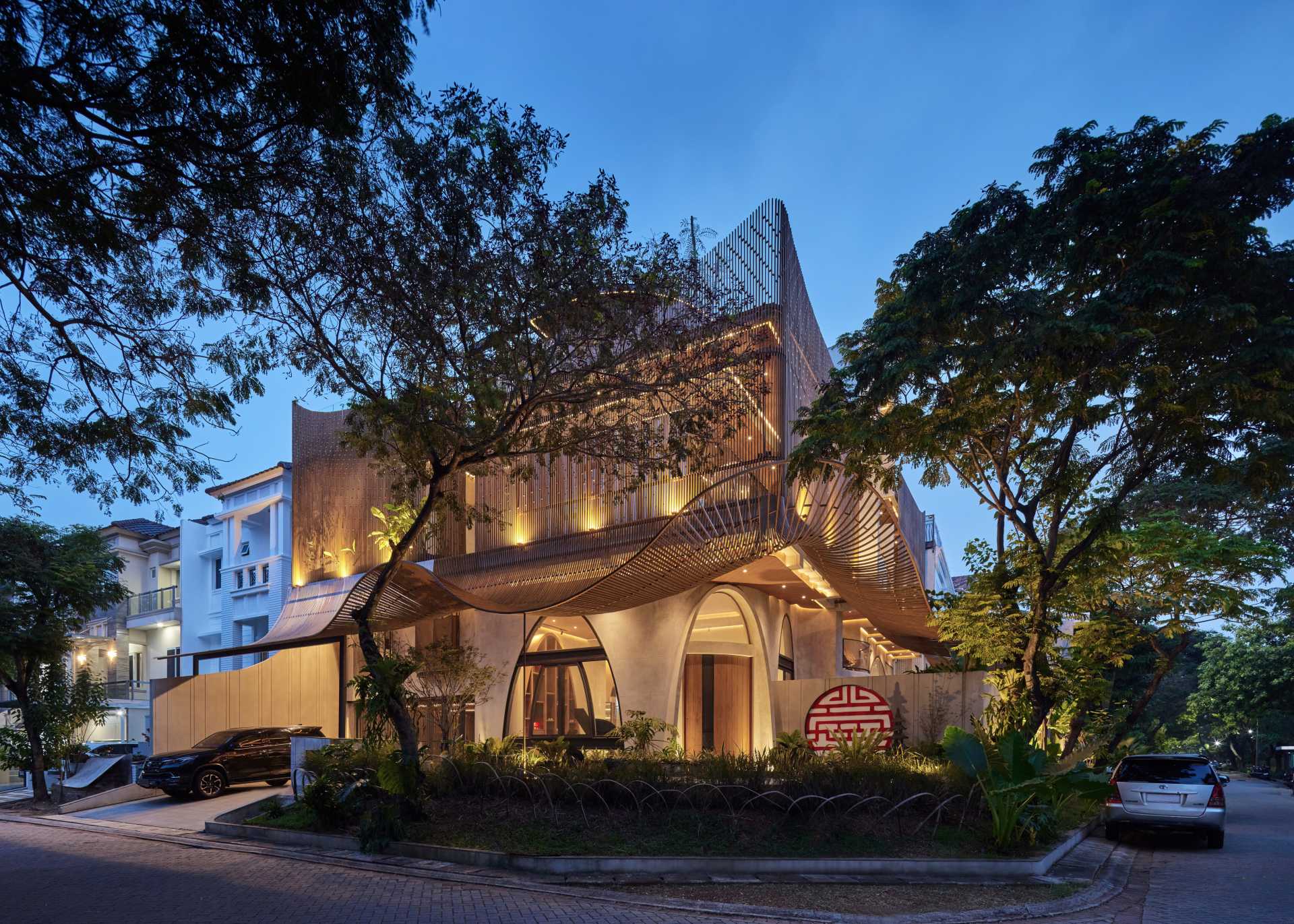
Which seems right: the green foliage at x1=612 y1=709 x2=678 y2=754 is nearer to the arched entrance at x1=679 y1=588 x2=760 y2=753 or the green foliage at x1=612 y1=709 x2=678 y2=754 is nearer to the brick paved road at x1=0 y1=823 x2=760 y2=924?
the arched entrance at x1=679 y1=588 x2=760 y2=753

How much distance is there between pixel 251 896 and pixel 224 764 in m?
11.0

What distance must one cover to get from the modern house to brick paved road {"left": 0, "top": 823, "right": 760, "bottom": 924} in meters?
6.59

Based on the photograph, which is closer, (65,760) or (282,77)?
(282,77)

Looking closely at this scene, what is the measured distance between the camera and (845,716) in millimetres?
16453

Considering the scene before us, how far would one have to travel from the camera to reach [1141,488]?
90.0 ft

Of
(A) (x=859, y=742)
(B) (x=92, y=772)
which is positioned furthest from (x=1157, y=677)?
(B) (x=92, y=772)

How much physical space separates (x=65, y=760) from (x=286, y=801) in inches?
378

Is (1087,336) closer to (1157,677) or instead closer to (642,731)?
(642,731)

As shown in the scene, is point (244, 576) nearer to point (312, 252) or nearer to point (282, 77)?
point (312, 252)

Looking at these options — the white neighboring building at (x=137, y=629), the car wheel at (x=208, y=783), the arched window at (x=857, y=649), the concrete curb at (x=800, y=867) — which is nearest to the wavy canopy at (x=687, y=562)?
the car wheel at (x=208, y=783)

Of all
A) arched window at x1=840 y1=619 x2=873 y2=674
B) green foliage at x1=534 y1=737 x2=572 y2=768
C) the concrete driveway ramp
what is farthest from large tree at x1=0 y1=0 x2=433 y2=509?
arched window at x1=840 y1=619 x2=873 y2=674

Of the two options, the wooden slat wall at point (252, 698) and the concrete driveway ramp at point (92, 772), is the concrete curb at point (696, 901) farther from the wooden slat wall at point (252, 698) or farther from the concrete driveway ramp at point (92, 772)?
the wooden slat wall at point (252, 698)

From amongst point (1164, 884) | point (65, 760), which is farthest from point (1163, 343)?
point (65, 760)

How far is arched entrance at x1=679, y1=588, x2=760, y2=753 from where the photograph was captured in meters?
22.1
